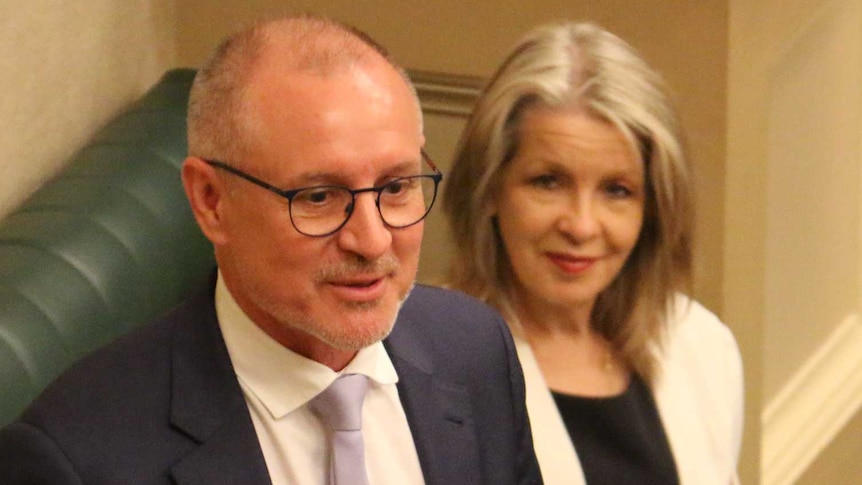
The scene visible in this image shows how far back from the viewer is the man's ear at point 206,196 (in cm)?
131

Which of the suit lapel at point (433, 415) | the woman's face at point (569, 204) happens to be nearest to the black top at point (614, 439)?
the woman's face at point (569, 204)

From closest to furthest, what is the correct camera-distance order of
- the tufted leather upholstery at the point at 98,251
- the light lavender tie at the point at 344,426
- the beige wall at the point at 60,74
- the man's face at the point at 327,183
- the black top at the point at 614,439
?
1. the man's face at the point at 327,183
2. the light lavender tie at the point at 344,426
3. the tufted leather upholstery at the point at 98,251
4. the black top at the point at 614,439
5. the beige wall at the point at 60,74

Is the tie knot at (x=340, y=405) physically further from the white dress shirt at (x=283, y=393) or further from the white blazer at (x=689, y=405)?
the white blazer at (x=689, y=405)

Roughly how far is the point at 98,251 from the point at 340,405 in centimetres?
86

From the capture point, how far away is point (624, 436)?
2016 mm

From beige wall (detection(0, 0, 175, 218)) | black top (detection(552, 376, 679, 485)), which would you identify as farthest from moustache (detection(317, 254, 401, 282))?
beige wall (detection(0, 0, 175, 218))

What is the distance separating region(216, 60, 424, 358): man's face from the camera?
1237 mm

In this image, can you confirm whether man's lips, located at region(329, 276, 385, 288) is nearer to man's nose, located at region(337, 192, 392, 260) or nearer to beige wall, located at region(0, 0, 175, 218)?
man's nose, located at region(337, 192, 392, 260)

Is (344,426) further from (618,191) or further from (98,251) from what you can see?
(98,251)

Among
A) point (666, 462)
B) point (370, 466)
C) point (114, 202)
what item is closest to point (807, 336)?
point (666, 462)

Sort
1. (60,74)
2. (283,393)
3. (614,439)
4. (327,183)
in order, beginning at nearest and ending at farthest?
(327,183) < (283,393) < (614,439) < (60,74)

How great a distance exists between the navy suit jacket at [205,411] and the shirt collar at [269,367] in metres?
0.02

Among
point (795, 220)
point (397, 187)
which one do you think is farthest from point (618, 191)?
point (795, 220)

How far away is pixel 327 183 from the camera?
1243 millimetres
